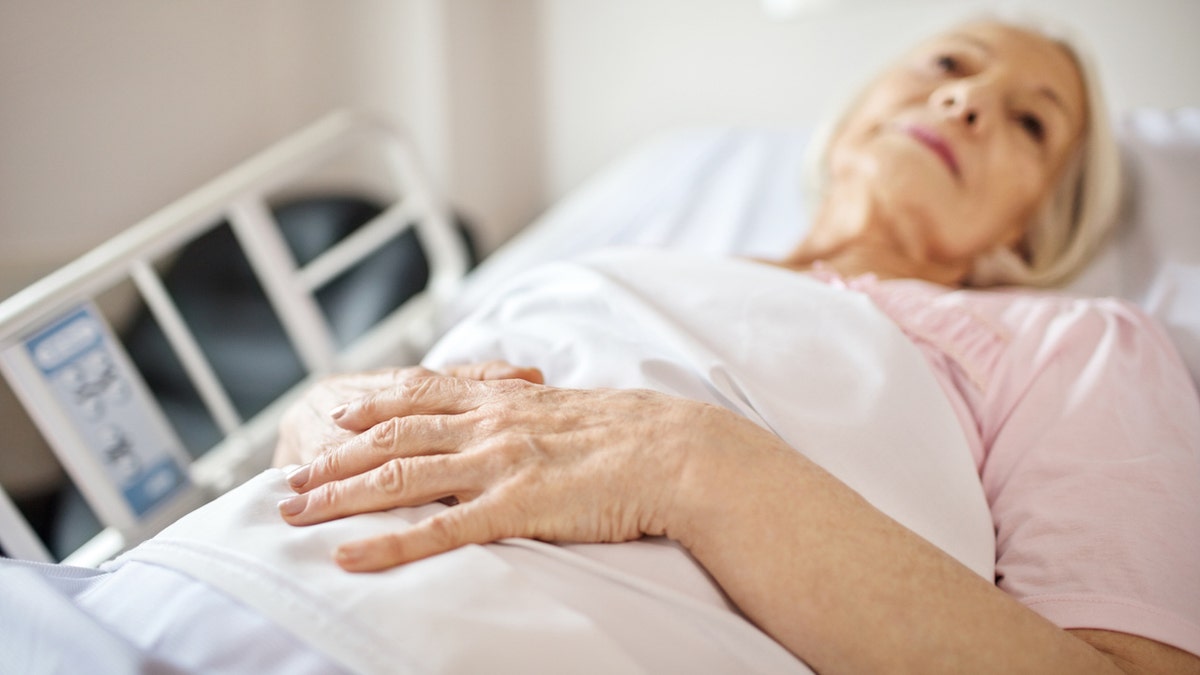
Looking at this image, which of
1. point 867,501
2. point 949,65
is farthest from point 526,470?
point 949,65

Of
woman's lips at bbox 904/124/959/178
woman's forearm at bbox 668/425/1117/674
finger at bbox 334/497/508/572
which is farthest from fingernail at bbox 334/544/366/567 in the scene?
woman's lips at bbox 904/124/959/178

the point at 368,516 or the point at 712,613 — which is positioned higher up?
the point at 368,516

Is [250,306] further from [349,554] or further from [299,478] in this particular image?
[349,554]

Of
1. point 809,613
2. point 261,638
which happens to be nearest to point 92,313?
point 261,638

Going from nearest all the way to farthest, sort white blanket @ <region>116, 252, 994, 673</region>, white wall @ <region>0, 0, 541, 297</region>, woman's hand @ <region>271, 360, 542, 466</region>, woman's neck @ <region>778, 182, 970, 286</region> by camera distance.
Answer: white blanket @ <region>116, 252, 994, 673</region> → woman's hand @ <region>271, 360, 542, 466</region> → woman's neck @ <region>778, 182, 970, 286</region> → white wall @ <region>0, 0, 541, 297</region>

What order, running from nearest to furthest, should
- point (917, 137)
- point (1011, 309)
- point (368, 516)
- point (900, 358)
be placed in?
1. point (368, 516)
2. point (900, 358)
3. point (1011, 309)
4. point (917, 137)

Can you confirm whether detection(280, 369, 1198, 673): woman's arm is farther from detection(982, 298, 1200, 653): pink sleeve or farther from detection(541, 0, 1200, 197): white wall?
detection(541, 0, 1200, 197): white wall

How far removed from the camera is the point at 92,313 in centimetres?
107

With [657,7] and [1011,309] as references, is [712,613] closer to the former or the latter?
[1011,309]

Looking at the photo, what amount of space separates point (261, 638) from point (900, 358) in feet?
2.50

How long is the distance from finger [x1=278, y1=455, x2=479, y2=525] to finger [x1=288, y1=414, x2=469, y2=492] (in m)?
0.03

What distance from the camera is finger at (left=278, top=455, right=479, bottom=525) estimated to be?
0.72 meters

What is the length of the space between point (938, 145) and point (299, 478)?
1.18 meters

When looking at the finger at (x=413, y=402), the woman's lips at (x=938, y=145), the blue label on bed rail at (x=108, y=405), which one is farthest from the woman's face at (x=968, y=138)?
the blue label on bed rail at (x=108, y=405)
